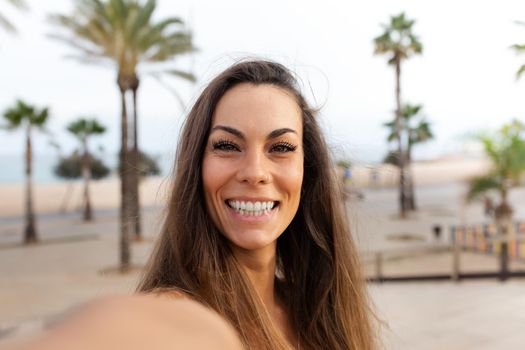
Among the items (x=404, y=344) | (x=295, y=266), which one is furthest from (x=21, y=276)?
(x=295, y=266)

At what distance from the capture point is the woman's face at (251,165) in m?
1.50

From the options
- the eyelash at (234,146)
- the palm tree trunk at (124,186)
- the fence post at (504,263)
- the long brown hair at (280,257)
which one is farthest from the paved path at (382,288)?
the palm tree trunk at (124,186)

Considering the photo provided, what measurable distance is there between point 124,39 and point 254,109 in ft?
53.7

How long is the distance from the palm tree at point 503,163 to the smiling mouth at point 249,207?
14527 millimetres

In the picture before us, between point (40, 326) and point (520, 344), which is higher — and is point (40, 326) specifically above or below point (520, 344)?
above

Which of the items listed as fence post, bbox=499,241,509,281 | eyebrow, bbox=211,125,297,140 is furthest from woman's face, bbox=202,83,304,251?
fence post, bbox=499,241,509,281

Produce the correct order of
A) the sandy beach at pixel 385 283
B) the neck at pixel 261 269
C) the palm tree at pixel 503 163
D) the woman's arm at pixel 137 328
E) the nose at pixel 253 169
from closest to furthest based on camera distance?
the woman's arm at pixel 137 328 → the nose at pixel 253 169 → the neck at pixel 261 269 → the sandy beach at pixel 385 283 → the palm tree at pixel 503 163

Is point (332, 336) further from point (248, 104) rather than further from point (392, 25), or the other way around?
point (392, 25)

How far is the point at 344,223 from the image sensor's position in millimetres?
1896

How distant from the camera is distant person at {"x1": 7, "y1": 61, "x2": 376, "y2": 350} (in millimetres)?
1480

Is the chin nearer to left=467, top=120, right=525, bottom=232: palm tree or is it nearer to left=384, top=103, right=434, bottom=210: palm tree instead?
left=467, top=120, right=525, bottom=232: palm tree

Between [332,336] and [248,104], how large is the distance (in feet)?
2.65

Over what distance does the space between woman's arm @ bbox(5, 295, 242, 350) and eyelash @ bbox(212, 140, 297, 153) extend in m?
1.06

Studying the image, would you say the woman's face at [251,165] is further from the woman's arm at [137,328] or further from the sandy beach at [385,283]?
the woman's arm at [137,328]
